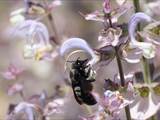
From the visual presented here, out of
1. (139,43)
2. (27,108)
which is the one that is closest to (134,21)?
(139,43)

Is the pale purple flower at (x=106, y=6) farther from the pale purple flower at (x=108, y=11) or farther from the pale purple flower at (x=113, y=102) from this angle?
the pale purple flower at (x=113, y=102)

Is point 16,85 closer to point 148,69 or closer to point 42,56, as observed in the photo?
point 42,56

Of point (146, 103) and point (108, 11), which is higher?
point (108, 11)

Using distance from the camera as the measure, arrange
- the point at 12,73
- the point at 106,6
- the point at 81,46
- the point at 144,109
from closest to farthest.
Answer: the point at 106,6 → the point at 81,46 → the point at 144,109 → the point at 12,73

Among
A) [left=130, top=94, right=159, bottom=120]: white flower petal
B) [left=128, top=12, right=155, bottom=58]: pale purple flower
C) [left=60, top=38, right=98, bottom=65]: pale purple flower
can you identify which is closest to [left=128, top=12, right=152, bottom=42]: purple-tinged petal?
[left=128, top=12, right=155, bottom=58]: pale purple flower

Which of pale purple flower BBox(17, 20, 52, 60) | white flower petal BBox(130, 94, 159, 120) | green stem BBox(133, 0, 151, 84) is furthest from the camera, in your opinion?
pale purple flower BBox(17, 20, 52, 60)

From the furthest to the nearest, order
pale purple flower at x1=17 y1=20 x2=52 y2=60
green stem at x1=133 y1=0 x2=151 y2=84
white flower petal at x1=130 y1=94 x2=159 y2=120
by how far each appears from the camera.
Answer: pale purple flower at x1=17 y1=20 x2=52 y2=60
white flower petal at x1=130 y1=94 x2=159 y2=120
green stem at x1=133 y1=0 x2=151 y2=84

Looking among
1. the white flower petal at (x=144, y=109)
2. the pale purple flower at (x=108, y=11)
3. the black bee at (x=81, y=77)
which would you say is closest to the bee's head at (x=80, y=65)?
the black bee at (x=81, y=77)

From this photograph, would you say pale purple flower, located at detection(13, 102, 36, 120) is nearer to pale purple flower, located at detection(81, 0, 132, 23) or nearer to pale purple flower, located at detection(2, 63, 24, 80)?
pale purple flower, located at detection(2, 63, 24, 80)

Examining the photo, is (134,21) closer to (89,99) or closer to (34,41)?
(89,99)

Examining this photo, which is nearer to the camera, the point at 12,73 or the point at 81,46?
the point at 81,46

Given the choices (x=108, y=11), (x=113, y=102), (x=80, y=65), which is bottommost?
(x=113, y=102)

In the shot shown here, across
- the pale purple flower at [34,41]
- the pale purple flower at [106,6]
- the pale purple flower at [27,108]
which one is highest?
the pale purple flower at [34,41]

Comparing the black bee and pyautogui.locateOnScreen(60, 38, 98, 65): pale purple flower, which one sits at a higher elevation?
pyautogui.locateOnScreen(60, 38, 98, 65): pale purple flower
